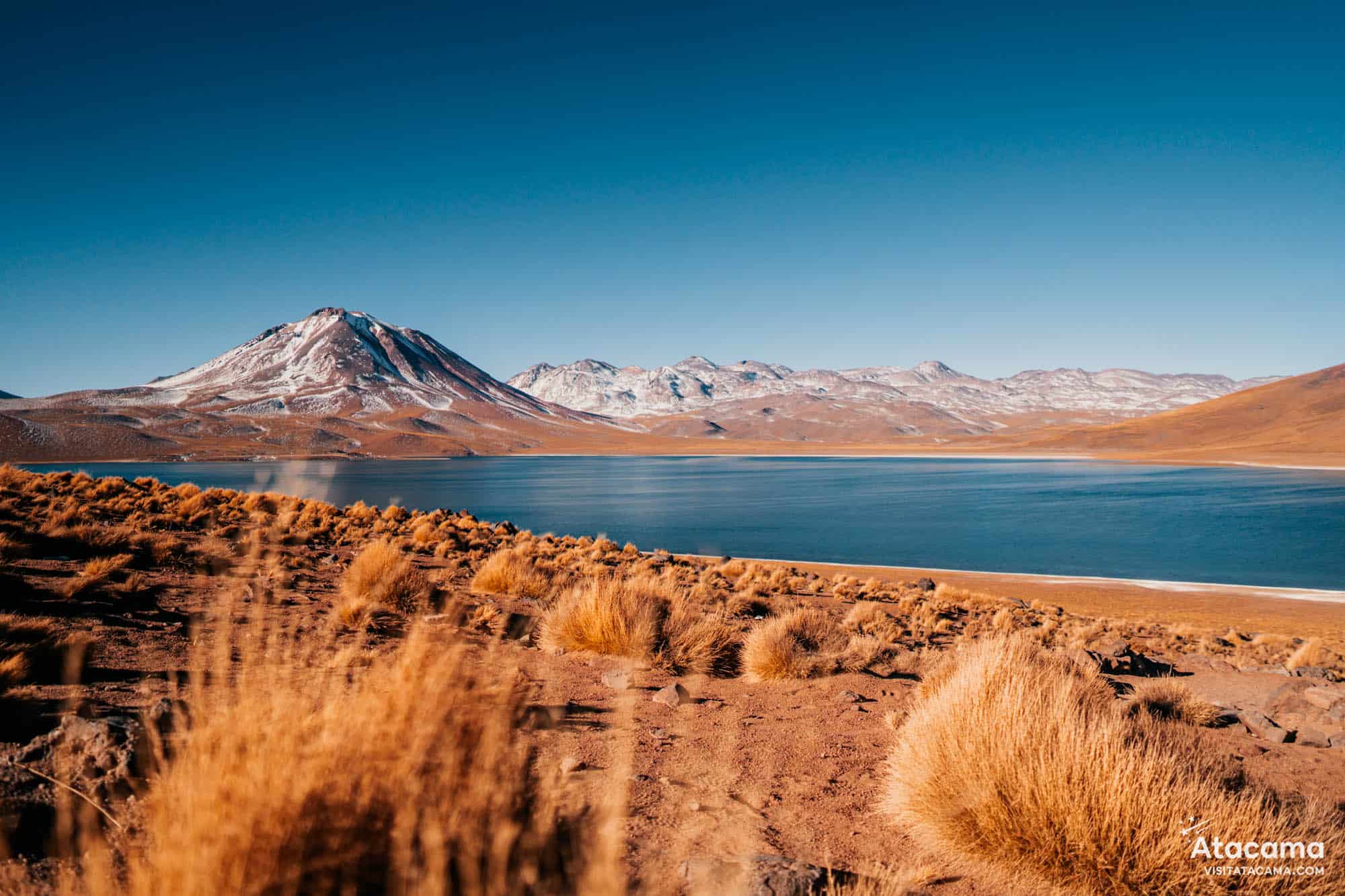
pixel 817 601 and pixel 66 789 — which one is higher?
pixel 66 789

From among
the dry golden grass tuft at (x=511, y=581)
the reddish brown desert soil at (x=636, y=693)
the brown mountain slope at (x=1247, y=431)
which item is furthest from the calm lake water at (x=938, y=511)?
the brown mountain slope at (x=1247, y=431)

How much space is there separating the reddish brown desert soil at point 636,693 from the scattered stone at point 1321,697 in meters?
0.16

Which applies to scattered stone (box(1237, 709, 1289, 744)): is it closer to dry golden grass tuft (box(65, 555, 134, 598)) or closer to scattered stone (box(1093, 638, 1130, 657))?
scattered stone (box(1093, 638, 1130, 657))

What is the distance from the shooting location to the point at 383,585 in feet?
25.7

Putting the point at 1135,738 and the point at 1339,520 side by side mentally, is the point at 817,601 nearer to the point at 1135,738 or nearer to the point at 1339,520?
the point at 1135,738

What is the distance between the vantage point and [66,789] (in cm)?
251

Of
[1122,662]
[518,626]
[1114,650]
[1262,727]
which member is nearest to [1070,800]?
[1262,727]

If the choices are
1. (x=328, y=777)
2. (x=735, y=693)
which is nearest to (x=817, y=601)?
(x=735, y=693)

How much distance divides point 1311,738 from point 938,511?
40459 millimetres

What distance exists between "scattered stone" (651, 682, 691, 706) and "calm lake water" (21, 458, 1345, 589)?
36.3 ft

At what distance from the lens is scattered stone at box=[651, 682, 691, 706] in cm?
551

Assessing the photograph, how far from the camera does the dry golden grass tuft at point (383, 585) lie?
761 centimetres

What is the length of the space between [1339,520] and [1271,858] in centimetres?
4704

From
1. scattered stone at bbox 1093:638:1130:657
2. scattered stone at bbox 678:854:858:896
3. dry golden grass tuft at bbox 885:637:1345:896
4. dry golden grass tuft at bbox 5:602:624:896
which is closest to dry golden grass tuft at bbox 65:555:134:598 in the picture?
dry golden grass tuft at bbox 5:602:624:896
